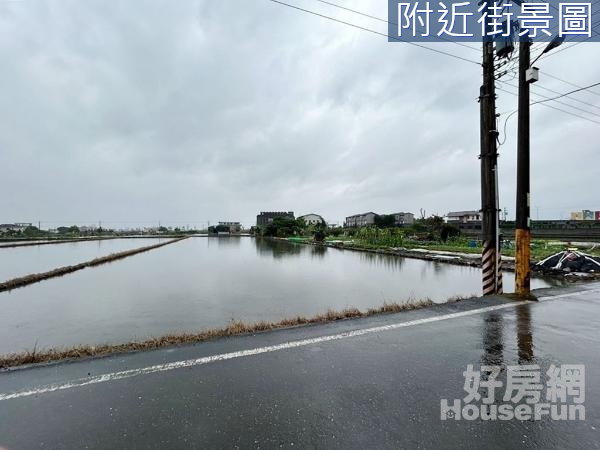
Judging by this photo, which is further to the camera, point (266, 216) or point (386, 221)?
point (266, 216)

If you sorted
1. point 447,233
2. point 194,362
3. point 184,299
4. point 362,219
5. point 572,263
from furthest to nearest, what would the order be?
point 362,219
point 447,233
point 572,263
point 184,299
point 194,362

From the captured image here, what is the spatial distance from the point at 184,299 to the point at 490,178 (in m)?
8.29

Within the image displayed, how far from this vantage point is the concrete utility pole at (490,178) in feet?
21.6

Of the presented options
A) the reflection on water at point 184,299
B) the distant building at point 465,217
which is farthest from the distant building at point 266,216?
the reflection on water at point 184,299

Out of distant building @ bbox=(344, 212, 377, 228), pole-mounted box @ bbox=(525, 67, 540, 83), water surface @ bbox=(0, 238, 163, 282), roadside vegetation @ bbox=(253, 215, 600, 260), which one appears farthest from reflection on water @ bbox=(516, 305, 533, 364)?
distant building @ bbox=(344, 212, 377, 228)

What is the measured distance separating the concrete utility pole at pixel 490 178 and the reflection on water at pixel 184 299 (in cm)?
173

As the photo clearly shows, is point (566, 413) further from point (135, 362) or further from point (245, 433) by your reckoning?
point (135, 362)

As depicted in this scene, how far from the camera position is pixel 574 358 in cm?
313

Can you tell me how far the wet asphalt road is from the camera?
6.30 ft

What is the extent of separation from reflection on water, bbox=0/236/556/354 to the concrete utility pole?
5.68ft

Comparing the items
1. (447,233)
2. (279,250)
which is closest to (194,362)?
(279,250)

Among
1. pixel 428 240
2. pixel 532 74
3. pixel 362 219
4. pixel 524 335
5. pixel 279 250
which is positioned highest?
pixel 532 74

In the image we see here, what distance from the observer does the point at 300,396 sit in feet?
7.92

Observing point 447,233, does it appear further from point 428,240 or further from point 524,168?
point 524,168
